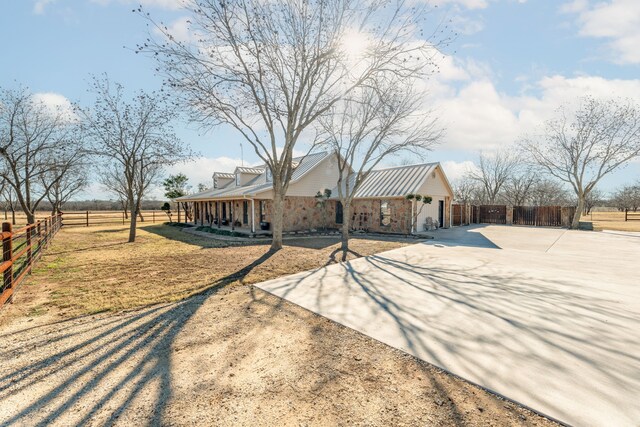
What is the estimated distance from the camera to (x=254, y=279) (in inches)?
Result: 291

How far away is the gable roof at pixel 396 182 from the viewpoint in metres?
18.2

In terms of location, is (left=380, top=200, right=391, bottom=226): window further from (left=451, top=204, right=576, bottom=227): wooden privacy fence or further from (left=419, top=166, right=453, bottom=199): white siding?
(left=451, top=204, right=576, bottom=227): wooden privacy fence

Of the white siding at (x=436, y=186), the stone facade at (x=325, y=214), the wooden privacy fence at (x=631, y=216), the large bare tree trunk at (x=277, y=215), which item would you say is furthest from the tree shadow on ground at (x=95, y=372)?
the wooden privacy fence at (x=631, y=216)

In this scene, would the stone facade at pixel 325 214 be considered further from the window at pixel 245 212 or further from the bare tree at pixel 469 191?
the bare tree at pixel 469 191

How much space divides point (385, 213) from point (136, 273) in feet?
47.8

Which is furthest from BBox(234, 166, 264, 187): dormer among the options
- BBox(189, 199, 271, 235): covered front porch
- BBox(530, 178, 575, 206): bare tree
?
BBox(530, 178, 575, 206): bare tree

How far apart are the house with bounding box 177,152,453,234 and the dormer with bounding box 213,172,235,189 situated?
15.3ft

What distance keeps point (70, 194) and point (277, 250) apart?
103ft

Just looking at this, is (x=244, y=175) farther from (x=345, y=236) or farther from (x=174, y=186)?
(x=174, y=186)

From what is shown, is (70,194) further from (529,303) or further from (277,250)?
→ (529,303)

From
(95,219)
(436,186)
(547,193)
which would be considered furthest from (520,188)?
(95,219)

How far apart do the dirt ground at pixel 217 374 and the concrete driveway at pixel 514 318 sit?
0.41 m

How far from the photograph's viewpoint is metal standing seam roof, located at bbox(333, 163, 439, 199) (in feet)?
59.9

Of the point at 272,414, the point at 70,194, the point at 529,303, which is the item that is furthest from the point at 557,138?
the point at 70,194
